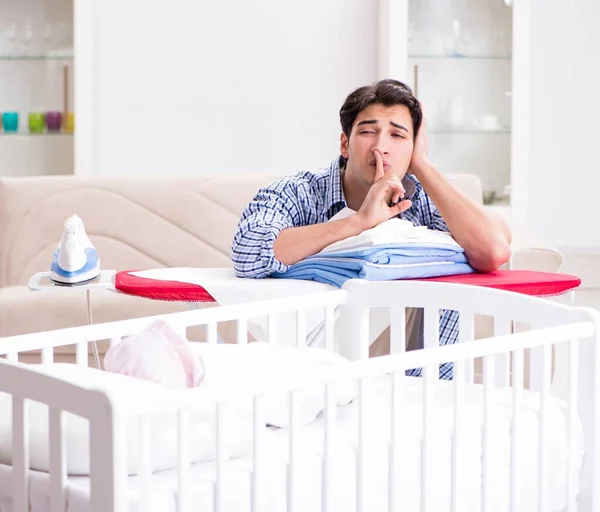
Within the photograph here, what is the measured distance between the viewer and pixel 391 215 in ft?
6.98

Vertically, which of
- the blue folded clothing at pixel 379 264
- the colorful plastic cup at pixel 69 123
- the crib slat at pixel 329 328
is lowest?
the crib slat at pixel 329 328

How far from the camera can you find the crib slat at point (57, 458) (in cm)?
111

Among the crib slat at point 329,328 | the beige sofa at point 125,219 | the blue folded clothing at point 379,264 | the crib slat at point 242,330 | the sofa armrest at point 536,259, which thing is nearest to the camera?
the crib slat at point 242,330

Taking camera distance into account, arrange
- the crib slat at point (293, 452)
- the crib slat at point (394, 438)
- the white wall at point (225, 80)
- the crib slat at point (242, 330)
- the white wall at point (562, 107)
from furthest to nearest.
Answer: the white wall at point (562, 107), the white wall at point (225, 80), the crib slat at point (242, 330), the crib slat at point (394, 438), the crib slat at point (293, 452)

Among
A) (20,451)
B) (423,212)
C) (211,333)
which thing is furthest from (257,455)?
(423,212)

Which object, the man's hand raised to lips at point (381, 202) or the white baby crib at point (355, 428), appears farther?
the man's hand raised to lips at point (381, 202)

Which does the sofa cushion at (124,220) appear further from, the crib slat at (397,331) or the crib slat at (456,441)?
the crib slat at (456,441)

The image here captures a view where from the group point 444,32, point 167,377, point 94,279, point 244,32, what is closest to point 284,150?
point 244,32

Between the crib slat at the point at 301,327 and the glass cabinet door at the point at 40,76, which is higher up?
the glass cabinet door at the point at 40,76

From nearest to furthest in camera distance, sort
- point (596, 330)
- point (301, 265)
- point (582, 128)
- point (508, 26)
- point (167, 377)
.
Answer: point (167, 377)
point (596, 330)
point (301, 265)
point (508, 26)
point (582, 128)

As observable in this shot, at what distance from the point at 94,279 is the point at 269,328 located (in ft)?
2.54

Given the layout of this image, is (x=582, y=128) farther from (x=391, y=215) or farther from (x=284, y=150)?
(x=391, y=215)

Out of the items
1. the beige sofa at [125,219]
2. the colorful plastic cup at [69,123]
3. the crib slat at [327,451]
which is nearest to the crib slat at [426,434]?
the crib slat at [327,451]

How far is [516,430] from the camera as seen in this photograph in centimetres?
145
